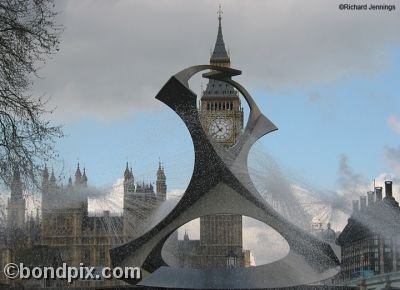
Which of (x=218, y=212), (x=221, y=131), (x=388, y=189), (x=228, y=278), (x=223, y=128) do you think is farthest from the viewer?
(x=223, y=128)

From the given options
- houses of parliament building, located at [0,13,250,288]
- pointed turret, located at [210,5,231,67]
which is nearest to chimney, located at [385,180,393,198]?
houses of parliament building, located at [0,13,250,288]

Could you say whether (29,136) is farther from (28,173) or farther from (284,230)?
(284,230)

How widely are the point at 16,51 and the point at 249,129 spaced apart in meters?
15.8

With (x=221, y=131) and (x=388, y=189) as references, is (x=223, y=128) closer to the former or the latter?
(x=221, y=131)

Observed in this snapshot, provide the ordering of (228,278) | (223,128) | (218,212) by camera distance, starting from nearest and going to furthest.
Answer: (228,278) < (218,212) < (223,128)

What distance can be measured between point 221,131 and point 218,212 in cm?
5717

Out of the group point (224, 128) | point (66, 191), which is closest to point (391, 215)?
point (66, 191)

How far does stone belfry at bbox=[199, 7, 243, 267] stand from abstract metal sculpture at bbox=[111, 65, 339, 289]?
5640 centimetres

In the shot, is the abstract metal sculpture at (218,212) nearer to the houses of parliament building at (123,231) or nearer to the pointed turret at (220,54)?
the houses of parliament building at (123,231)

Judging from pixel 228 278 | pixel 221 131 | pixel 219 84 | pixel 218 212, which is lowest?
pixel 228 278

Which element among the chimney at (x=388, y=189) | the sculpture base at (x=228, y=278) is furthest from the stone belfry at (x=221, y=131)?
the sculpture base at (x=228, y=278)

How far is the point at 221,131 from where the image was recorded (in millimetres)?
83438

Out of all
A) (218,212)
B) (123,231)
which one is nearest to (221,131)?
(123,231)

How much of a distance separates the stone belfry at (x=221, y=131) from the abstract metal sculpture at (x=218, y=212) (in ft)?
185
